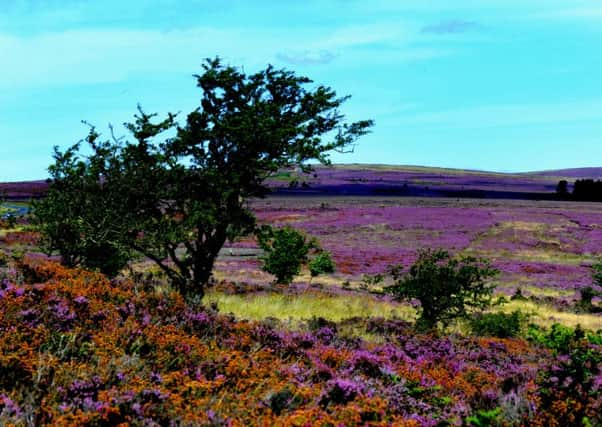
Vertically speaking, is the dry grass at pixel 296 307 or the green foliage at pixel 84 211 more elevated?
the green foliage at pixel 84 211

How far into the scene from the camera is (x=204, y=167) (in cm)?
1712

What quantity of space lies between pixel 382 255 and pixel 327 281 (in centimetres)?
1506

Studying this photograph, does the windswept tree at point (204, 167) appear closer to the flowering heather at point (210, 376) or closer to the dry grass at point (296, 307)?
the dry grass at point (296, 307)

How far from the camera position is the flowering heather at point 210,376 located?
486 cm

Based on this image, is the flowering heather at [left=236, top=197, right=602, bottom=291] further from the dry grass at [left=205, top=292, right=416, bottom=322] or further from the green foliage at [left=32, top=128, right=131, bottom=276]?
the green foliage at [left=32, top=128, right=131, bottom=276]

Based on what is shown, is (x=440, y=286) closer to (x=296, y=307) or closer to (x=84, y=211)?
(x=296, y=307)

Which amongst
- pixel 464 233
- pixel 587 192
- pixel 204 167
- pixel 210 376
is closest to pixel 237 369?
pixel 210 376

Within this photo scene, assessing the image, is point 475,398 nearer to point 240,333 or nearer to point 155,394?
point 240,333

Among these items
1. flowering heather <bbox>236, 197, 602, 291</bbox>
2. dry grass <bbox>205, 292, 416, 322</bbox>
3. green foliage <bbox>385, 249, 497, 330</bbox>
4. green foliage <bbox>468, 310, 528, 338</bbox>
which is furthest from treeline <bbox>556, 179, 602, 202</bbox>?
green foliage <bbox>385, 249, 497, 330</bbox>

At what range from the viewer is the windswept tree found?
16.5m

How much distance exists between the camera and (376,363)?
772cm

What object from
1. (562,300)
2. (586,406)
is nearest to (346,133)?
(586,406)

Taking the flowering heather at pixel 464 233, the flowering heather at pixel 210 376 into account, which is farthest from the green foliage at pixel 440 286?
the flowering heather at pixel 464 233

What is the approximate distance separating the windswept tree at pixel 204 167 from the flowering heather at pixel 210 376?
24.5 ft
